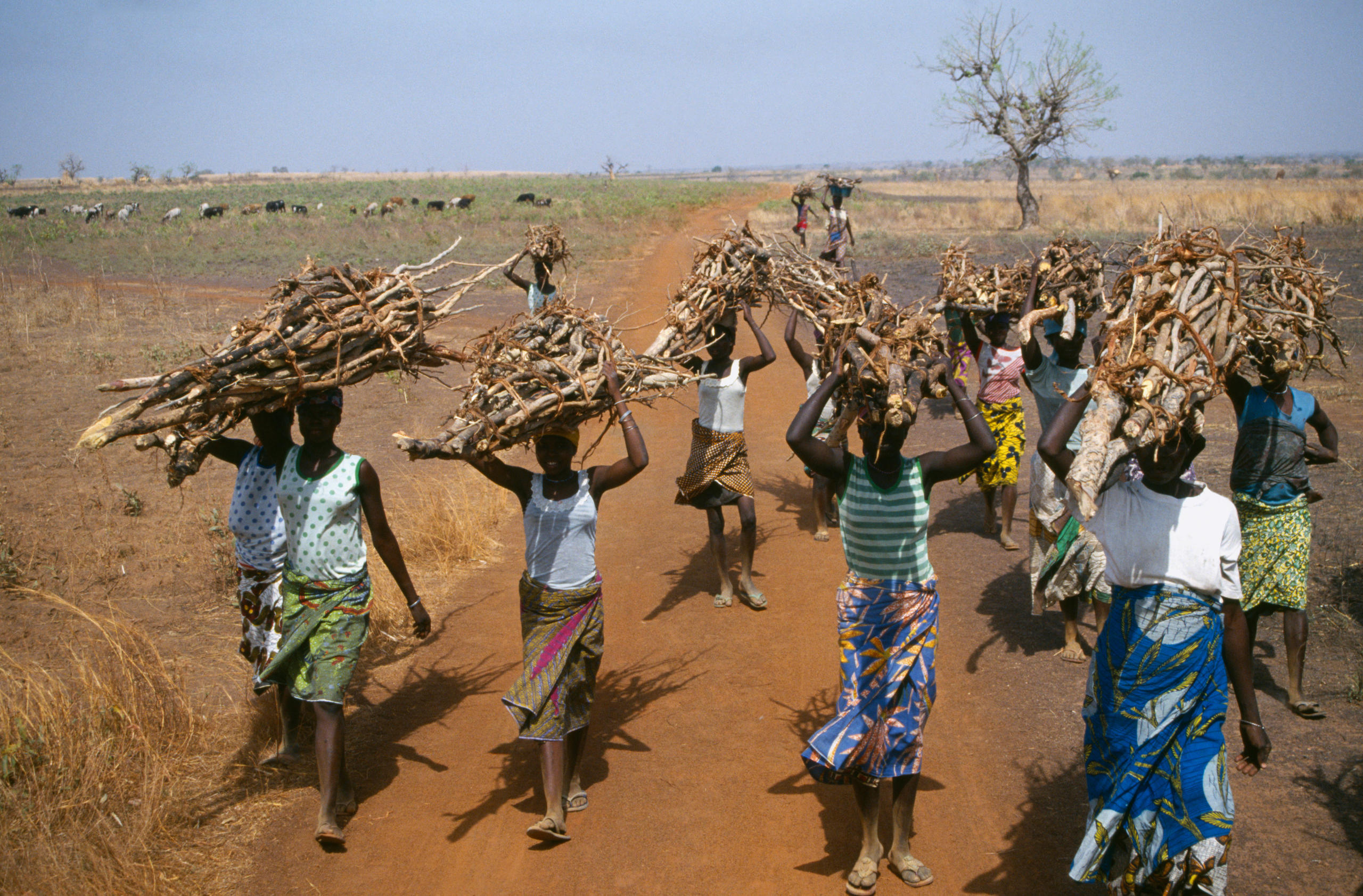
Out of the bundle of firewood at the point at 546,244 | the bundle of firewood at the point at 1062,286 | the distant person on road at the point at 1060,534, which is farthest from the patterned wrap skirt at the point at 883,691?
the bundle of firewood at the point at 546,244

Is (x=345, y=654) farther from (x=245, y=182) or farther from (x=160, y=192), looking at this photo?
(x=245, y=182)

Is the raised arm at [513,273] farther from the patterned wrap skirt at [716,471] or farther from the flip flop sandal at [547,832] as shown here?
the flip flop sandal at [547,832]

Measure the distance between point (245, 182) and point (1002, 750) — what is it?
10526 centimetres

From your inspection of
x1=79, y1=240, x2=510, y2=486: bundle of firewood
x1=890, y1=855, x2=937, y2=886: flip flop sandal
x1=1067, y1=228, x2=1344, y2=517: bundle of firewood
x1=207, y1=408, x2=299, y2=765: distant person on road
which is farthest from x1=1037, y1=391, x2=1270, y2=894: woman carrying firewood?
x1=207, y1=408, x2=299, y2=765: distant person on road

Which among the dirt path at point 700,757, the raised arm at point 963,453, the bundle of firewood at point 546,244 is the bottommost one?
the dirt path at point 700,757

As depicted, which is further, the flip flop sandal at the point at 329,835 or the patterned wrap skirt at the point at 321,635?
the patterned wrap skirt at the point at 321,635

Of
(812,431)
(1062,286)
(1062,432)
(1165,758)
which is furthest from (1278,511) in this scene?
(812,431)

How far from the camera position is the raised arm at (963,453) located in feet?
11.2

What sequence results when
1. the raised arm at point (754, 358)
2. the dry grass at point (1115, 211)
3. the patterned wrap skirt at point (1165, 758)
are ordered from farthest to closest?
the dry grass at point (1115, 211), the raised arm at point (754, 358), the patterned wrap skirt at point (1165, 758)

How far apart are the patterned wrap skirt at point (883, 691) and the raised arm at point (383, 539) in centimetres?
184

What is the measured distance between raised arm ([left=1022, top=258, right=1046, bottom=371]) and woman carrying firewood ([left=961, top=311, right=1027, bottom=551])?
6.59 ft

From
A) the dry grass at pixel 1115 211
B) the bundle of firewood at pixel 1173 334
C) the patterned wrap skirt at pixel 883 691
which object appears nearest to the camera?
the bundle of firewood at pixel 1173 334

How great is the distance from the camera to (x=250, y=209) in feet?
147

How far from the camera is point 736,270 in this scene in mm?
6492
